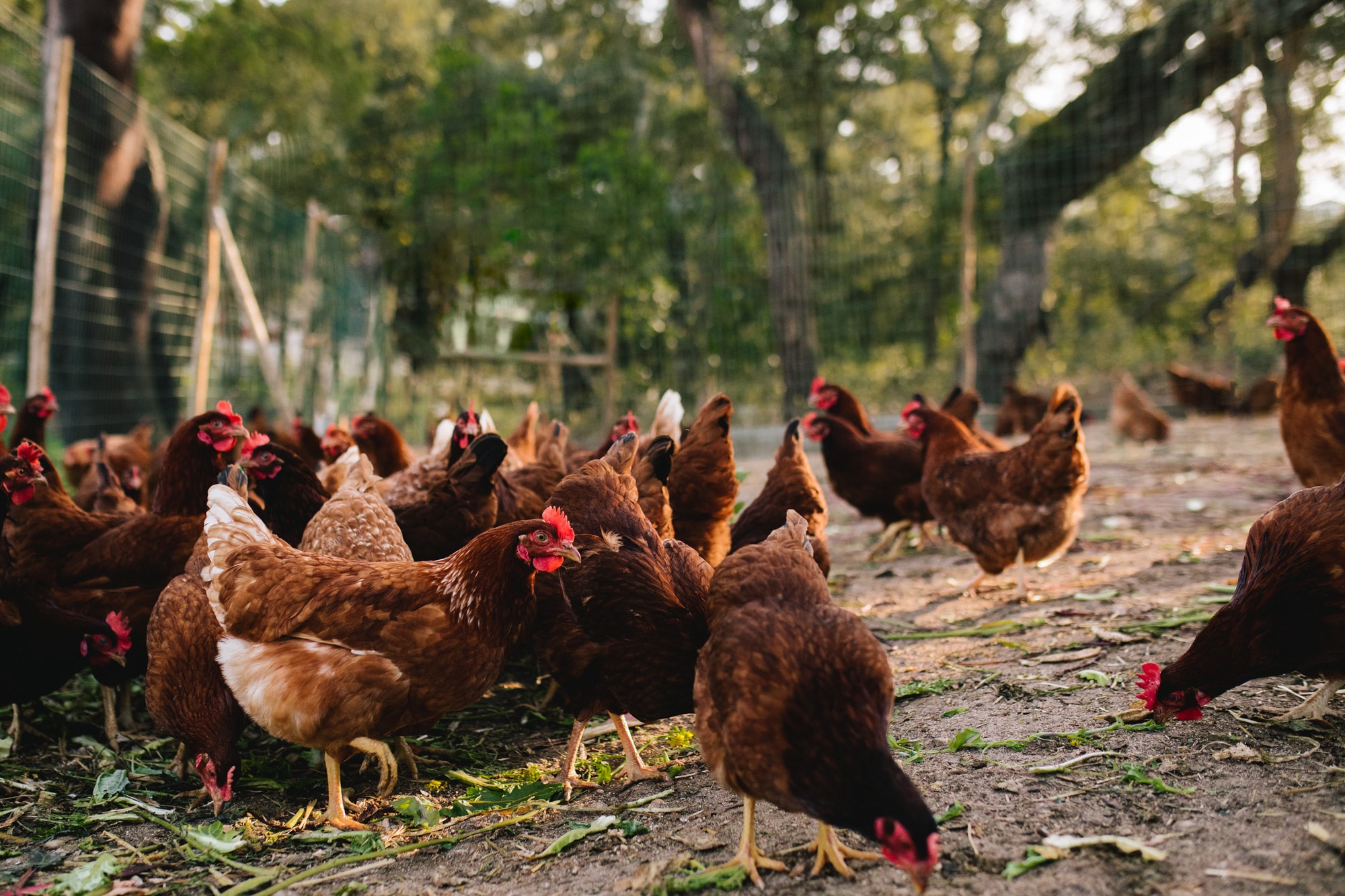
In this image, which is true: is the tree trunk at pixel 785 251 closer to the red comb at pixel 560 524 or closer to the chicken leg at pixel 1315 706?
the chicken leg at pixel 1315 706

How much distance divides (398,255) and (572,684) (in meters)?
11.5

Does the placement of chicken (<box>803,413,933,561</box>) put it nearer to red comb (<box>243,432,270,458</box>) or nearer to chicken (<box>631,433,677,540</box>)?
chicken (<box>631,433,677,540</box>)

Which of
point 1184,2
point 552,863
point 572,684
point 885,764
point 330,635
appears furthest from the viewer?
point 1184,2

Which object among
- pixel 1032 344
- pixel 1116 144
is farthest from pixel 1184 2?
pixel 1032 344

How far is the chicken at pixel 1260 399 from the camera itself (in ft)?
38.4

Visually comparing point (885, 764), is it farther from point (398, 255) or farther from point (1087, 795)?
point (398, 255)

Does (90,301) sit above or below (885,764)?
above

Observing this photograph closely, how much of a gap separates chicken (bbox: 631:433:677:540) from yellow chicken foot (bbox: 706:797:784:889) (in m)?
1.35

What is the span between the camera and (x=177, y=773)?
2785 millimetres

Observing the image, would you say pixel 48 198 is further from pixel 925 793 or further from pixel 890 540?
pixel 925 793

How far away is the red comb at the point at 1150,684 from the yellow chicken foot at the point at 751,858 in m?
1.26

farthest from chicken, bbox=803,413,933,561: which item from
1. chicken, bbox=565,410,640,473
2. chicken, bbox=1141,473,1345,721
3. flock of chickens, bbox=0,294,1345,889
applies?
chicken, bbox=1141,473,1345,721

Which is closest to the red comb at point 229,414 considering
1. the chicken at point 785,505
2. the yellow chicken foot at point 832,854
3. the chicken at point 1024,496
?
the chicken at point 785,505

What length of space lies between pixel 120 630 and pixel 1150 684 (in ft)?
11.5
